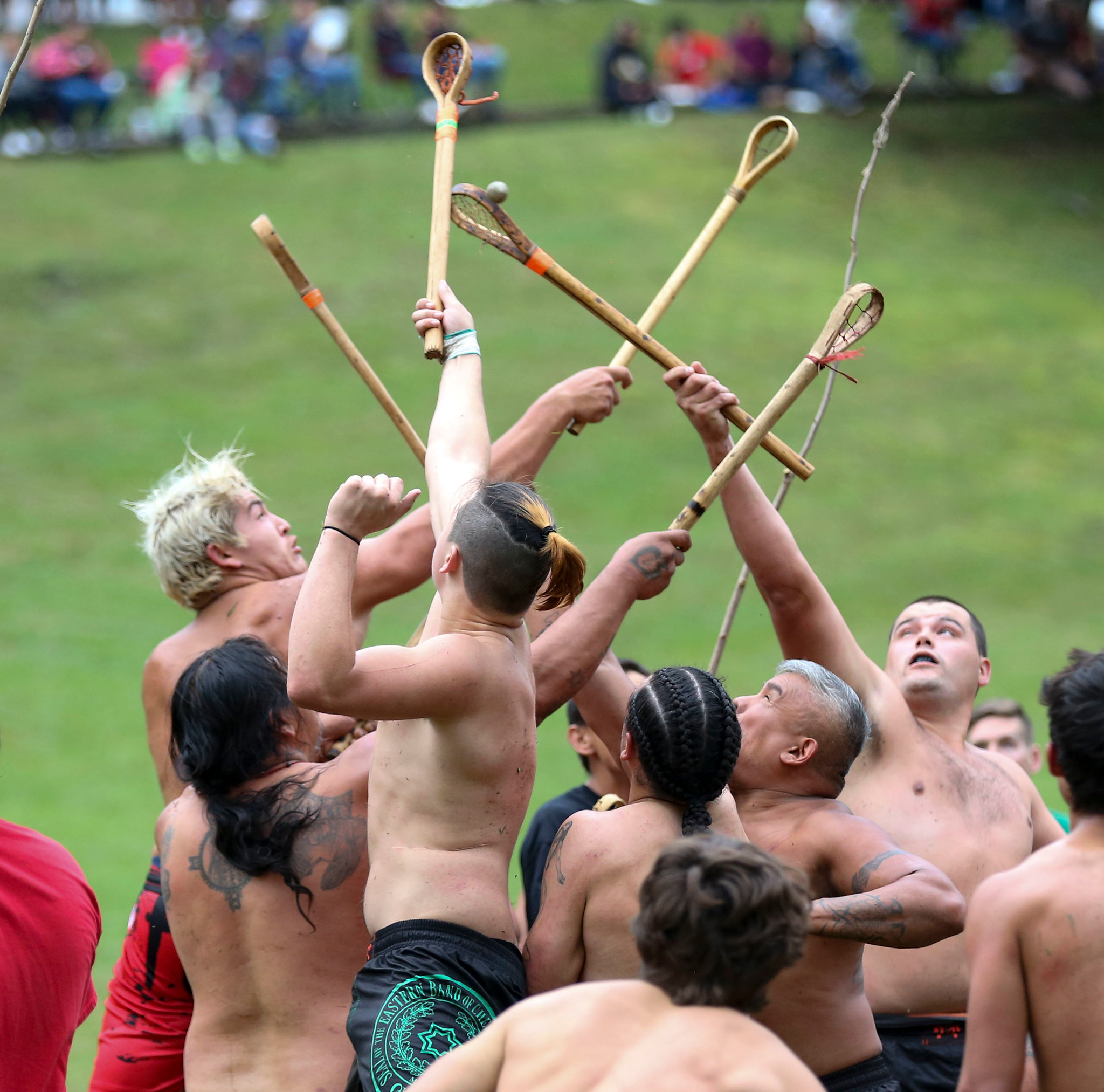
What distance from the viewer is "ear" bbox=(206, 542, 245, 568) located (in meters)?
3.74

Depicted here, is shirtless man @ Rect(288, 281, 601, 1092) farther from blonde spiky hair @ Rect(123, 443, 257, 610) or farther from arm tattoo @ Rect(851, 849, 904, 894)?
blonde spiky hair @ Rect(123, 443, 257, 610)

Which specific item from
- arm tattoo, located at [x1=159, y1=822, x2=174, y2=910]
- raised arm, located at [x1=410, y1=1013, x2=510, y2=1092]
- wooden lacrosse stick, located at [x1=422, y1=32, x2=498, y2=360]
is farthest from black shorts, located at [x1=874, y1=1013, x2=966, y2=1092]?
wooden lacrosse stick, located at [x1=422, y1=32, x2=498, y2=360]

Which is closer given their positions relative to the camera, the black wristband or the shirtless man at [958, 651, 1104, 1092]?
the shirtless man at [958, 651, 1104, 1092]

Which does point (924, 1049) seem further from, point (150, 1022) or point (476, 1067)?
point (150, 1022)

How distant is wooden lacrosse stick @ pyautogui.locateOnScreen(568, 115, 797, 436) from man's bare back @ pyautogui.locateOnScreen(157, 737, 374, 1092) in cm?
131

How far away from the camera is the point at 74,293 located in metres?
17.1

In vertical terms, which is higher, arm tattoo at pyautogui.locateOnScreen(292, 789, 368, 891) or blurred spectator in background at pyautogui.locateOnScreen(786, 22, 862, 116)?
arm tattoo at pyautogui.locateOnScreen(292, 789, 368, 891)

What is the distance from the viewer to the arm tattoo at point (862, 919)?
8.24ft

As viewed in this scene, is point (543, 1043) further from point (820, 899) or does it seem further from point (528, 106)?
point (528, 106)

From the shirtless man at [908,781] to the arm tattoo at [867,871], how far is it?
2.10 feet

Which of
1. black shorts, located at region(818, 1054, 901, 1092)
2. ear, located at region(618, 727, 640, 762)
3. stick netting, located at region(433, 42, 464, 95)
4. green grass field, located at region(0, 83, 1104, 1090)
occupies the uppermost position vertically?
stick netting, located at region(433, 42, 464, 95)

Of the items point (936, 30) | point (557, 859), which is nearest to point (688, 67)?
point (936, 30)

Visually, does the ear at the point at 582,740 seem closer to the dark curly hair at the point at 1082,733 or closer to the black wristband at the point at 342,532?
the black wristband at the point at 342,532

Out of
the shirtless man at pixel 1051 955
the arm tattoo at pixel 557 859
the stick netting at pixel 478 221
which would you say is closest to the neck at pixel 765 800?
the arm tattoo at pixel 557 859
